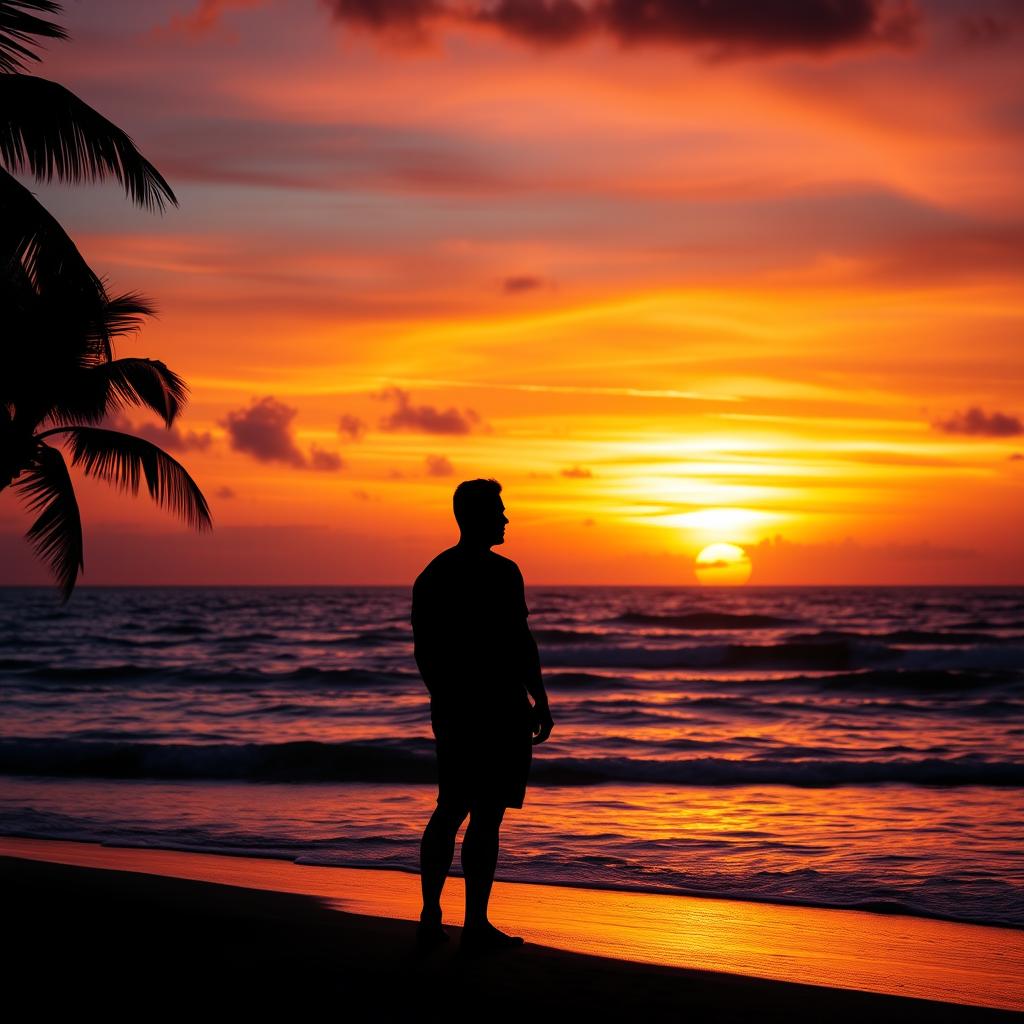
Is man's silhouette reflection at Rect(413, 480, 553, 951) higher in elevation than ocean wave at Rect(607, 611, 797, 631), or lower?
higher

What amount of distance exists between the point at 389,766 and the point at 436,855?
32.7 feet

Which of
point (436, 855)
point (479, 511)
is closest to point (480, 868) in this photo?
point (436, 855)

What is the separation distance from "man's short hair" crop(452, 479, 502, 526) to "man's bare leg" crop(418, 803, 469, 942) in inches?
47.3

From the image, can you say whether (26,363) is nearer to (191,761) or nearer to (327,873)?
(191,761)

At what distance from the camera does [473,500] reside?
16.3ft

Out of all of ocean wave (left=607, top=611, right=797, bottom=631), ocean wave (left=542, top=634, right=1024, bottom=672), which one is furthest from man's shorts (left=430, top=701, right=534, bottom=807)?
ocean wave (left=607, top=611, right=797, bottom=631)

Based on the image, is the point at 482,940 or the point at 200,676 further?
the point at 200,676

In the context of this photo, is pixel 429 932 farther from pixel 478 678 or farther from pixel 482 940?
pixel 478 678

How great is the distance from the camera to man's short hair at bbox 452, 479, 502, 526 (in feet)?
16.2

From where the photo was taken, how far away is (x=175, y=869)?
823cm

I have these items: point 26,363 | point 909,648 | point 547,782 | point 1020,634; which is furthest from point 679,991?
point 1020,634

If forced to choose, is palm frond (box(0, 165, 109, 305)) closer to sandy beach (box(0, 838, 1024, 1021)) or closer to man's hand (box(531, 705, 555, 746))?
sandy beach (box(0, 838, 1024, 1021))

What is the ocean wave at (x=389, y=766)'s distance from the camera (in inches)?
547

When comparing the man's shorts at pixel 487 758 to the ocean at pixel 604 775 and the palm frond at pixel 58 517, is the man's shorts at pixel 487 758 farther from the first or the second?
the palm frond at pixel 58 517
